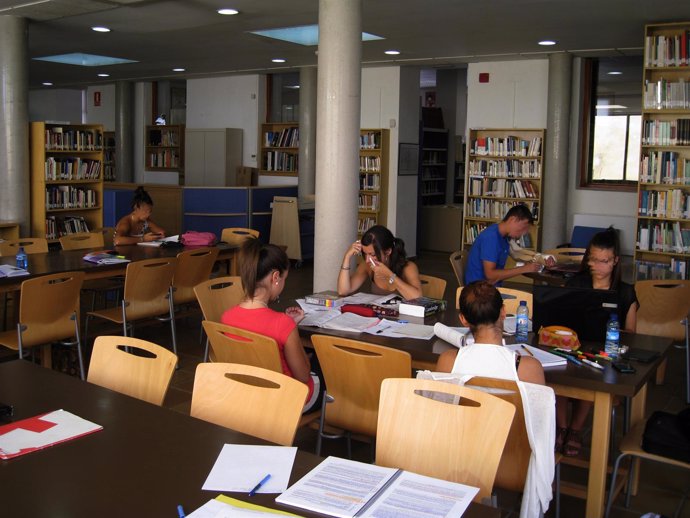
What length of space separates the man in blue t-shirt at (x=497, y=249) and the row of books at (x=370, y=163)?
6274 mm

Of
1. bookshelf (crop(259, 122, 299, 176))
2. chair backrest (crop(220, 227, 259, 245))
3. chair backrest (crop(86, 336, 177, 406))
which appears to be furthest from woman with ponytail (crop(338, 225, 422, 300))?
bookshelf (crop(259, 122, 299, 176))

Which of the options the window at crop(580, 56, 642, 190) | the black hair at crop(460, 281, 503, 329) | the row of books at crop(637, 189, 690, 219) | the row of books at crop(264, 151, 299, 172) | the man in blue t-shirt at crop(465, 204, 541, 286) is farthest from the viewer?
the row of books at crop(264, 151, 299, 172)

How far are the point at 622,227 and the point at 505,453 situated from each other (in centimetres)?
799

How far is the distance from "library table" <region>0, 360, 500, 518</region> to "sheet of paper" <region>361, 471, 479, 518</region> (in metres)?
0.05

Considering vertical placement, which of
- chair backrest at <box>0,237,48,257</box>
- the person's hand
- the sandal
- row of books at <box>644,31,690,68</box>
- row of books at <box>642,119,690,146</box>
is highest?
row of books at <box>644,31,690,68</box>

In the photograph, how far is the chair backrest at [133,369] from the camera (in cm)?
275

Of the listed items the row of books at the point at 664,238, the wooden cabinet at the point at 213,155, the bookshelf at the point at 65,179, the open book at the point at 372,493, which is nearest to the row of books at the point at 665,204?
the row of books at the point at 664,238

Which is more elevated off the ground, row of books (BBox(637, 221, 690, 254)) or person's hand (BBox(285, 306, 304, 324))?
row of books (BBox(637, 221, 690, 254))

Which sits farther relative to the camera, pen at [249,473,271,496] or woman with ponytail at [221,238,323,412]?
woman with ponytail at [221,238,323,412]

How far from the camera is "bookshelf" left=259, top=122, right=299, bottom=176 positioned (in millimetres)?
13453

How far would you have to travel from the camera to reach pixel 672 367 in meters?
6.28

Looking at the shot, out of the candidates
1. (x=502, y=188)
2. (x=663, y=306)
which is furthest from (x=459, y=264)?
(x=502, y=188)

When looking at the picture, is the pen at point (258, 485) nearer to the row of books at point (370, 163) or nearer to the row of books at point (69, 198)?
the row of books at point (69, 198)

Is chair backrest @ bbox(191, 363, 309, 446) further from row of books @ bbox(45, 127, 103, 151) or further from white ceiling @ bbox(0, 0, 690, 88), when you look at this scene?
row of books @ bbox(45, 127, 103, 151)
